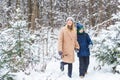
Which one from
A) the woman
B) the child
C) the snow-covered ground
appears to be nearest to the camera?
the snow-covered ground

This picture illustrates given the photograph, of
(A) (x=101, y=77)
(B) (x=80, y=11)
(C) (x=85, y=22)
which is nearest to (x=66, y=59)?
(A) (x=101, y=77)

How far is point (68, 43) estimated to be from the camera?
414 inches

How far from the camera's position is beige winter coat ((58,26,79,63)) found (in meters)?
10.5

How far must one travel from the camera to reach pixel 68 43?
10.5 m

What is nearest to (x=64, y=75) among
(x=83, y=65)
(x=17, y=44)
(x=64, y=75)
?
(x=64, y=75)

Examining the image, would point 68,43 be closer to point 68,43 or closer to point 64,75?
point 68,43

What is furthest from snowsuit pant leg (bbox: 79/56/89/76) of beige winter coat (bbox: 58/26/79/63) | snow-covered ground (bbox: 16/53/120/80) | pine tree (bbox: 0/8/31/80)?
pine tree (bbox: 0/8/31/80)

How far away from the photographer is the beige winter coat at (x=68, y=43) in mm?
10471

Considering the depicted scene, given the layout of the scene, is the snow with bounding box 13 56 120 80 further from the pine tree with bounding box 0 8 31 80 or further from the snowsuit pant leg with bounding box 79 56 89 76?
the pine tree with bounding box 0 8 31 80

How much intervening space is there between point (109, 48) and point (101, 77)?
3.15 feet

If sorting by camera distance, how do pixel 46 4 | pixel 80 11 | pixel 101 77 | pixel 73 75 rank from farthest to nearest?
pixel 46 4 < pixel 80 11 < pixel 73 75 < pixel 101 77

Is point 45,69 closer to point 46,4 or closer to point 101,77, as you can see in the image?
point 101,77

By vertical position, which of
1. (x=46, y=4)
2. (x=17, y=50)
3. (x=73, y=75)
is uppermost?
(x=46, y=4)

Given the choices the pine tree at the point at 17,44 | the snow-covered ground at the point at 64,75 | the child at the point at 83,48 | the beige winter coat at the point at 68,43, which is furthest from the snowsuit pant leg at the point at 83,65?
the pine tree at the point at 17,44
